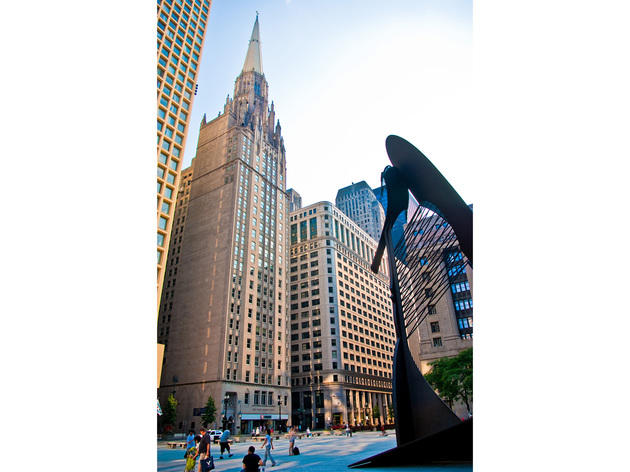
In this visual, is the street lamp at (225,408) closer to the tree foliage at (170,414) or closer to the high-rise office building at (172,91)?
the tree foliage at (170,414)

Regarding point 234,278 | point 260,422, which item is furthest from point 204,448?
point 260,422

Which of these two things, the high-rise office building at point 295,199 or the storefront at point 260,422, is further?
the high-rise office building at point 295,199

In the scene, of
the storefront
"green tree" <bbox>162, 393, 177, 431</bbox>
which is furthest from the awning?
A: "green tree" <bbox>162, 393, 177, 431</bbox>

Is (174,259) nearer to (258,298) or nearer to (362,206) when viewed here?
(258,298)

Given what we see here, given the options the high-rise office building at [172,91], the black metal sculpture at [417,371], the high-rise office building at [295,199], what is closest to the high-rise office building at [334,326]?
the high-rise office building at [295,199]

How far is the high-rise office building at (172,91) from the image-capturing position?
3341 centimetres

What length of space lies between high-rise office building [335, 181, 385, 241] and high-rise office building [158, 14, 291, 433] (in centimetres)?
5076

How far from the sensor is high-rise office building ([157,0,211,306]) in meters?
33.4

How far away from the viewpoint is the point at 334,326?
7469 centimetres

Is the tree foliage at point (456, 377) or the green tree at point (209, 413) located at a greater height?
the tree foliage at point (456, 377)

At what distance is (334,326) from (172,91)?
5384cm

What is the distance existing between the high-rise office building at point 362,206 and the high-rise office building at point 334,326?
84.2 feet
